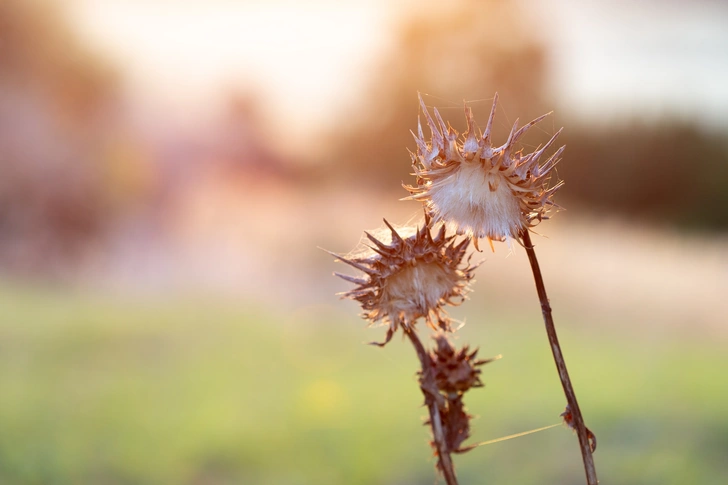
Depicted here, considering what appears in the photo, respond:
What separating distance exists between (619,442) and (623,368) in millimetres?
754

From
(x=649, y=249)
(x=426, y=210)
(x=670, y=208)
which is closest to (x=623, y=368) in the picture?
(x=649, y=249)

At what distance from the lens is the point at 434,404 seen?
47 centimetres

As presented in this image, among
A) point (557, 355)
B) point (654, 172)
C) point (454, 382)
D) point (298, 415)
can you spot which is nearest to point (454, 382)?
point (454, 382)

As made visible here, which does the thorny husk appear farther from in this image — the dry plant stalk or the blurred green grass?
the blurred green grass

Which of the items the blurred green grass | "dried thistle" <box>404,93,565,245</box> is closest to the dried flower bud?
"dried thistle" <box>404,93,565,245</box>

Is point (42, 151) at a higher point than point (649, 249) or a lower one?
higher

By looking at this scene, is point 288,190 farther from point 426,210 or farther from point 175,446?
point 426,210

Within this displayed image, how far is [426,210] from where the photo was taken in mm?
428

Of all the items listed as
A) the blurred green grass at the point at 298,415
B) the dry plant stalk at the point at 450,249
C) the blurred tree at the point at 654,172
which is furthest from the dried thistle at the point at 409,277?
the blurred tree at the point at 654,172

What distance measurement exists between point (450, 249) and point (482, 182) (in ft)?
0.18

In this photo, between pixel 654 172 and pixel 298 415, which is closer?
pixel 298 415

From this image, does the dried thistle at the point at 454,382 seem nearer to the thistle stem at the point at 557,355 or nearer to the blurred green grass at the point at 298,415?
the thistle stem at the point at 557,355

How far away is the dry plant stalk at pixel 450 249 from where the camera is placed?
40cm

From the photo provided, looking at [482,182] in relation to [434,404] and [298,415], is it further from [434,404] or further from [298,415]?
[298,415]
